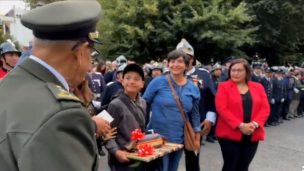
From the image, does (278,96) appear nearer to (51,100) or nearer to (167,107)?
(167,107)

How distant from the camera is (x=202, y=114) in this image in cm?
746

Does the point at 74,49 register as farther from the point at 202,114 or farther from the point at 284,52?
the point at 284,52

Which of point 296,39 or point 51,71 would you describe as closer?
point 51,71

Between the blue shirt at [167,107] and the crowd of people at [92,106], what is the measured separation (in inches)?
0.4

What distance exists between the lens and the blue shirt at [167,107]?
4293 mm

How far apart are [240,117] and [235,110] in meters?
0.09

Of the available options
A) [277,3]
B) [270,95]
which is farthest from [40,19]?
[277,3]

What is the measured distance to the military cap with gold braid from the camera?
134cm

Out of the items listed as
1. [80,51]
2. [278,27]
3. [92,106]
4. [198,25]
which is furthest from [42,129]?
[278,27]

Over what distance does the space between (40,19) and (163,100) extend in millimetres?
2984

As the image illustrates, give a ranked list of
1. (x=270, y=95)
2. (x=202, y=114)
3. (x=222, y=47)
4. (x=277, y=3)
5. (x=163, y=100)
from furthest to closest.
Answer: (x=277, y=3) < (x=222, y=47) < (x=270, y=95) < (x=202, y=114) < (x=163, y=100)

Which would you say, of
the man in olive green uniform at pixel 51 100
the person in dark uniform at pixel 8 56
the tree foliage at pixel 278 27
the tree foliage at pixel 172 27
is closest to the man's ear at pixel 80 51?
the man in olive green uniform at pixel 51 100

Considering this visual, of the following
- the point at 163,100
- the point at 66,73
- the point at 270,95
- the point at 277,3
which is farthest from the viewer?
the point at 277,3

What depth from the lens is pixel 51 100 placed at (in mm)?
1260
